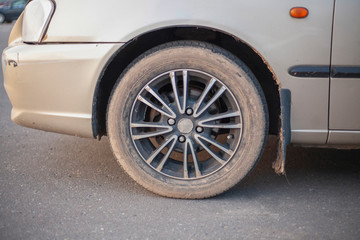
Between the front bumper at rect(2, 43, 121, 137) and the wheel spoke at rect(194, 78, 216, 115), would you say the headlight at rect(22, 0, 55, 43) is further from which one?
the wheel spoke at rect(194, 78, 216, 115)

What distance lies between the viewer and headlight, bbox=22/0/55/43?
115 inches

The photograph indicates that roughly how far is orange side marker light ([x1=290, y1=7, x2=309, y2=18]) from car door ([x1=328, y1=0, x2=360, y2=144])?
0.51 feet

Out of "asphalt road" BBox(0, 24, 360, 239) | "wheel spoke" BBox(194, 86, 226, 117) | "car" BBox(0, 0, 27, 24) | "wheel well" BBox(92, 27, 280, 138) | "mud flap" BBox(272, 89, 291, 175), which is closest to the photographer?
"asphalt road" BBox(0, 24, 360, 239)

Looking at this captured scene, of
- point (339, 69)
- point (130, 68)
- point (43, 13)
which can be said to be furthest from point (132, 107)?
point (339, 69)

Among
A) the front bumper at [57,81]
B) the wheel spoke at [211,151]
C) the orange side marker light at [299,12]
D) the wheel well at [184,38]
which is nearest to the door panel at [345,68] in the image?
the orange side marker light at [299,12]

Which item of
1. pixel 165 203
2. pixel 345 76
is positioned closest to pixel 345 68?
pixel 345 76

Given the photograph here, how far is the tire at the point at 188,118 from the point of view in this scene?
285cm

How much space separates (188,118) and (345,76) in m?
0.91

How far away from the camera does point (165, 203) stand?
296 centimetres

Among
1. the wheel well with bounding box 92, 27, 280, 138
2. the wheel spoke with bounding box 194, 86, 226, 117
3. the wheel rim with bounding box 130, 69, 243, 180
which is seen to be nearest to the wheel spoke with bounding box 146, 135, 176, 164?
the wheel rim with bounding box 130, 69, 243, 180

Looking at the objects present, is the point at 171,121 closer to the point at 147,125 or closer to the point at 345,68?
the point at 147,125

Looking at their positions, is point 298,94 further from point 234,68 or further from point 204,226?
point 204,226

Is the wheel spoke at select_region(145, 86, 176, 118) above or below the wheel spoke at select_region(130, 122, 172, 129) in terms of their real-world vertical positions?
above

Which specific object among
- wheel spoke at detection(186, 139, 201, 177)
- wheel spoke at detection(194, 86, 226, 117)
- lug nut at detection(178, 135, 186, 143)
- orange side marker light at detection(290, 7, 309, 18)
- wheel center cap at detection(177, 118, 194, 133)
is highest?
orange side marker light at detection(290, 7, 309, 18)
